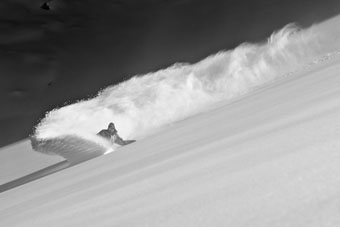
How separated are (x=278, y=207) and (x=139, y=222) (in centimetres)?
68

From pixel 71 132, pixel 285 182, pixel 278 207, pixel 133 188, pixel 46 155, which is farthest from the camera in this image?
pixel 71 132

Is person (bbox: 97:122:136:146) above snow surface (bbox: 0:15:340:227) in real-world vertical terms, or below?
above

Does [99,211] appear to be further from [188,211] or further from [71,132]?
[71,132]

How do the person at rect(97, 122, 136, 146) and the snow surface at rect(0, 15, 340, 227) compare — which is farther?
the person at rect(97, 122, 136, 146)

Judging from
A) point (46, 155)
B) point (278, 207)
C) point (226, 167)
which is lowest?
point (278, 207)

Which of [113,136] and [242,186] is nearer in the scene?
[242,186]

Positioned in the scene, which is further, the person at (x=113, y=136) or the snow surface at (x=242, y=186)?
the person at (x=113, y=136)

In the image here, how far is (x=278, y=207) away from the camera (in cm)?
144

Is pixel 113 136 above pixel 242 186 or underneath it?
above

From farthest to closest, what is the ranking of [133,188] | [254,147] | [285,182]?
[133,188] < [254,147] < [285,182]

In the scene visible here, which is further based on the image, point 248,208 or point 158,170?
point 158,170

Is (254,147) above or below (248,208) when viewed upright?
above

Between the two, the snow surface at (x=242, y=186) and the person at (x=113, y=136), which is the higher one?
the person at (x=113, y=136)

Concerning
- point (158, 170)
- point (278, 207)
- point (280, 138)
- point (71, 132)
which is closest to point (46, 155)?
point (71, 132)
